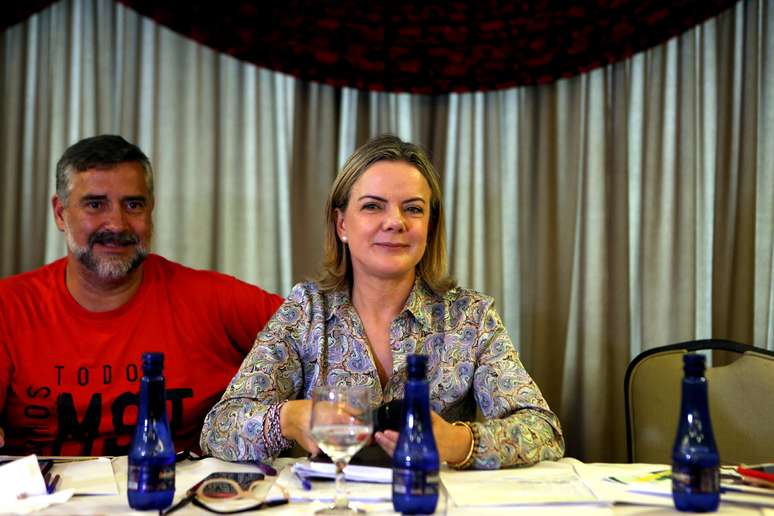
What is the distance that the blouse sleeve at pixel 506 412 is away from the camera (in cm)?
177

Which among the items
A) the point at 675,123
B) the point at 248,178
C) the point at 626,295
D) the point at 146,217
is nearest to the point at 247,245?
the point at 248,178

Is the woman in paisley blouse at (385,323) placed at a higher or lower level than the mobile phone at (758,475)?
higher

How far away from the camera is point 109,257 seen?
2461mm

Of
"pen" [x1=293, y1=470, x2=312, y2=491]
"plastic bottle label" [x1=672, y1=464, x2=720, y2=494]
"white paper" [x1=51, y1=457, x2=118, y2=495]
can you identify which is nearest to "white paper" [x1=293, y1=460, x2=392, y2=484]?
"pen" [x1=293, y1=470, x2=312, y2=491]

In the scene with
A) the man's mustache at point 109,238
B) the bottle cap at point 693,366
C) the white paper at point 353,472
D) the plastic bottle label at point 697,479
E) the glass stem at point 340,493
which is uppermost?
the man's mustache at point 109,238

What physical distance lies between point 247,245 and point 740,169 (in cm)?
179

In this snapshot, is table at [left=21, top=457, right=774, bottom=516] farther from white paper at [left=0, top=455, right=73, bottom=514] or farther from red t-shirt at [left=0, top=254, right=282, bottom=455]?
red t-shirt at [left=0, top=254, right=282, bottom=455]

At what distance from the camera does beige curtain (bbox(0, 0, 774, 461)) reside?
284 centimetres

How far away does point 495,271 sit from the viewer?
3.10 m

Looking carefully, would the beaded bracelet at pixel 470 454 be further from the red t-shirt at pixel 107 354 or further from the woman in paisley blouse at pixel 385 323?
the red t-shirt at pixel 107 354

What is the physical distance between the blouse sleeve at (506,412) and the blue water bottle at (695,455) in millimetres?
420

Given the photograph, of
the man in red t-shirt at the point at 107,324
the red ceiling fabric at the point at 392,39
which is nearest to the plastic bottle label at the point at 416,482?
the man in red t-shirt at the point at 107,324

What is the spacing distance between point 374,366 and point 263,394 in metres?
0.30

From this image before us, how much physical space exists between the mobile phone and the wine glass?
2.45ft
